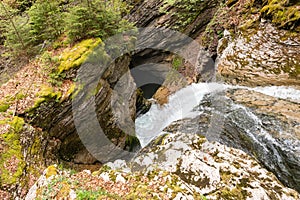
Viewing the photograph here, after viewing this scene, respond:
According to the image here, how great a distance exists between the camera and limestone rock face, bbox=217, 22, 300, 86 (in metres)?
7.73

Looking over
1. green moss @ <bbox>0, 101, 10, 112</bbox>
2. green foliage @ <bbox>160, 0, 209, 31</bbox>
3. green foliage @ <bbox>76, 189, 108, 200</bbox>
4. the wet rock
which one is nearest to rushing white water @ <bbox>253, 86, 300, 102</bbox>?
the wet rock

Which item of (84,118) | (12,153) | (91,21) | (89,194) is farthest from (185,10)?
(89,194)

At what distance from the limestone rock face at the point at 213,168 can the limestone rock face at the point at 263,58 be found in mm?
4209

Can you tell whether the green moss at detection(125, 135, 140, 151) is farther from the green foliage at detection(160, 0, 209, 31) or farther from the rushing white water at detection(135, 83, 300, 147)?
the green foliage at detection(160, 0, 209, 31)

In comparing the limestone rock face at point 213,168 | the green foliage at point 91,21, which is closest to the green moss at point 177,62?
the green foliage at point 91,21

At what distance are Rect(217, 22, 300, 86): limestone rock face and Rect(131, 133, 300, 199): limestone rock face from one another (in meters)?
4.21

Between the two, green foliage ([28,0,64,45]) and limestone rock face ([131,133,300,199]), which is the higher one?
green foliage ([28,0,64,45])

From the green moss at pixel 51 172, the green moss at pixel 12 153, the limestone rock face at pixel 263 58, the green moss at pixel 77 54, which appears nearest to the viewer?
the green moss at pixel 51 172

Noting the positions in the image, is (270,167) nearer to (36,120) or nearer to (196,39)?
(36,120)

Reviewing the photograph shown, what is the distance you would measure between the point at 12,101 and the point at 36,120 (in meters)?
1.20

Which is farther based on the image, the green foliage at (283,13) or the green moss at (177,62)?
the green moss at (177,62)

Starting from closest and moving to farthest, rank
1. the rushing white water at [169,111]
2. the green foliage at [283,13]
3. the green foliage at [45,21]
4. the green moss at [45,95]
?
the green moss at [45,95] → the green foliage at [283,13] → the green foliage at [45,21] → the rushing white water at [169,111]

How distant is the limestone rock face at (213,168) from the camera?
405cm

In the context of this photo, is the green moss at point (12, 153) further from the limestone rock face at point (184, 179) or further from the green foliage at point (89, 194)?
the green foliage at point (89, 194)
